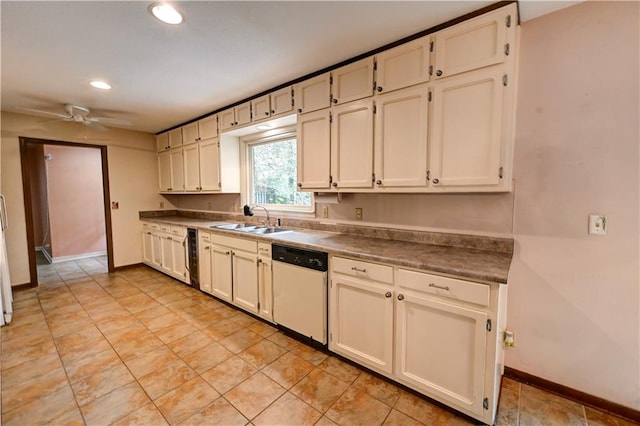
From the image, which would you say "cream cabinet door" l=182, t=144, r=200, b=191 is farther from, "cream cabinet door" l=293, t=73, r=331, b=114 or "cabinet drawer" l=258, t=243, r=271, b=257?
"cream cabinet door" l=293, t=73, r=331, b=114

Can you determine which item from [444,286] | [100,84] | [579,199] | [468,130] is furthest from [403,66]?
[100,84]

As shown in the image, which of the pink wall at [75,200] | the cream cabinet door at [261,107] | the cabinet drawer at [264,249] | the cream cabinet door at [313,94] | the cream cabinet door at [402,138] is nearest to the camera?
the cream cabinet door at [402,138]

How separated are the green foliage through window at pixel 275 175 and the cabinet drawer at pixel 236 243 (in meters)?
0.76

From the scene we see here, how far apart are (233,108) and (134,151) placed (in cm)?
256

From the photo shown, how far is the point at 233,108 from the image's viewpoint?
3279 millimetres

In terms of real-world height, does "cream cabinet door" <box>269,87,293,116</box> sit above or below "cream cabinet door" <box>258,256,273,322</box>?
above

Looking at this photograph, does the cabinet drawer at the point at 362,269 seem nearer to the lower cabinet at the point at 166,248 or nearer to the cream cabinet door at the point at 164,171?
the lower cabinet at the point at 166,248

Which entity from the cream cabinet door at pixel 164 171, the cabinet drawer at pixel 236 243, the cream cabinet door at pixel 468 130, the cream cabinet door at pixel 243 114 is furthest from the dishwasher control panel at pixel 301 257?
the cream cabinet door at pixel 164 171

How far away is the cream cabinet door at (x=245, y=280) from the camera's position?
2738 mm

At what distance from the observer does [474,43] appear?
1.67 m

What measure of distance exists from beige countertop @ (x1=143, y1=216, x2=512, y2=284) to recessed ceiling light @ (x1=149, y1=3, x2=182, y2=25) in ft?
5.54

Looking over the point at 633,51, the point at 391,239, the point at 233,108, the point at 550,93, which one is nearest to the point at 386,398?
the point at 391,239

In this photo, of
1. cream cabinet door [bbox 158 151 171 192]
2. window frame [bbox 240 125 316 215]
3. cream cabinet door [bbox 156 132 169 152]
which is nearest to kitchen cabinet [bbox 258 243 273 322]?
window frame [bbox 240 125 316 215]

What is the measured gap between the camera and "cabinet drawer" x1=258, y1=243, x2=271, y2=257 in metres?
2.56
